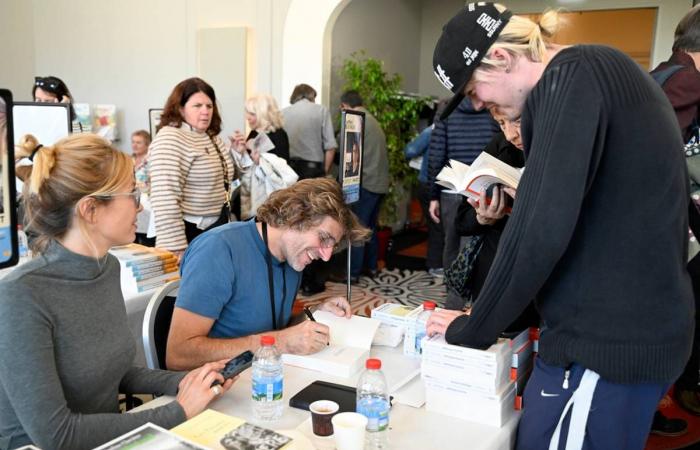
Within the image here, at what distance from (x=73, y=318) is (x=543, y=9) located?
6799 millimetres

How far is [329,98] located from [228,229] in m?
4.31

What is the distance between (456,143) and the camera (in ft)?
12.5

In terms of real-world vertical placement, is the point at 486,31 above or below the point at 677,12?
below

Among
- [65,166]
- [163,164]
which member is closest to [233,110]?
[163,164]

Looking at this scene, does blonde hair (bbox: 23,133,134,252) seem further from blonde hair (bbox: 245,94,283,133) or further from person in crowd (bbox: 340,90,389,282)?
person in crowd (bbox: 340,90,389,282)

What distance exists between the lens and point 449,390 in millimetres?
1357

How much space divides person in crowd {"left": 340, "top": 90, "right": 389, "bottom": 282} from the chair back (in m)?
3.31

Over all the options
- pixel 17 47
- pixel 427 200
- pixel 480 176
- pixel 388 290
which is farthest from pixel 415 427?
pixel 17 47

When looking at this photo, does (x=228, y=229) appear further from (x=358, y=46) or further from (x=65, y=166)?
(x=358, y=46)

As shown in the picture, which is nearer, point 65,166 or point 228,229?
point 65,166

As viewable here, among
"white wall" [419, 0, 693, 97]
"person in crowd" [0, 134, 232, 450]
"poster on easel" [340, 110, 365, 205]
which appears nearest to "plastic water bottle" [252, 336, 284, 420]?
"person in crowd" [0, 134, 232, 450]

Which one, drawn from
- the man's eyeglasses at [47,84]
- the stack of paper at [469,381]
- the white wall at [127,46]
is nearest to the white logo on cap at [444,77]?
the stack of paper at [469,381]

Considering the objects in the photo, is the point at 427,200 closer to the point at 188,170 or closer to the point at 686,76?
the point at 188,170

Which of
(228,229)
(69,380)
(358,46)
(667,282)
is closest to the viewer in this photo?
(667,282)
